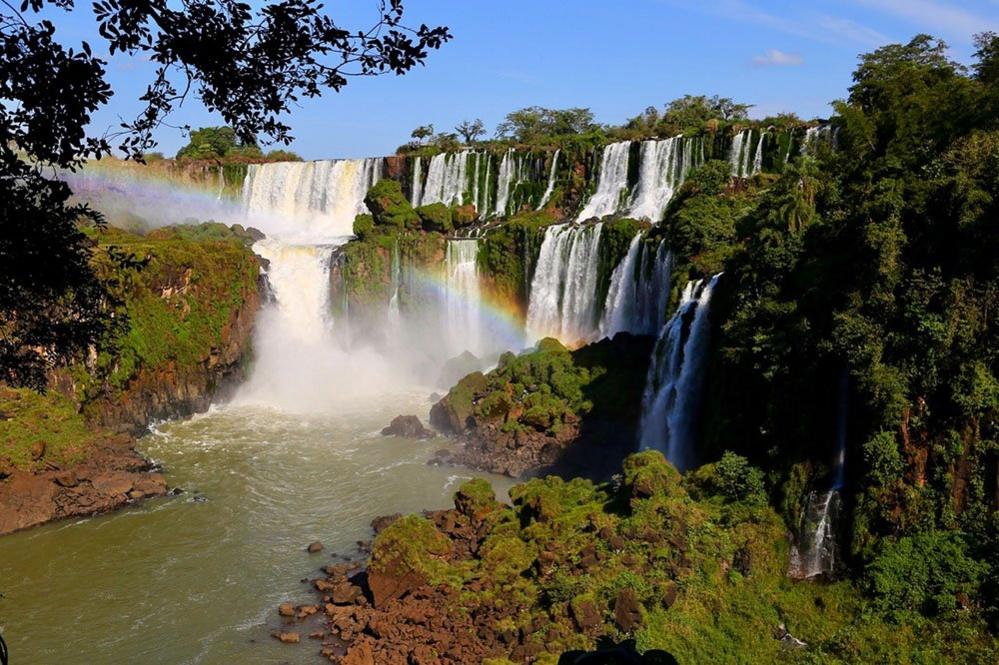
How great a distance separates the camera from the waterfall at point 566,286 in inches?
1132

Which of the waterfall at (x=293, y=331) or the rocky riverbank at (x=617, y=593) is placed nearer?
the rocky riverbank at (x=617, y=593)

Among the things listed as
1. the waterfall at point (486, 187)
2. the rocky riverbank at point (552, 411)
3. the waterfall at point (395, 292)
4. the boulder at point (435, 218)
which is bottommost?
the rocky riverbank at point (552, 411)

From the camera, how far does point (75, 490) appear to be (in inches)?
762

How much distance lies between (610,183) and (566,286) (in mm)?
7664

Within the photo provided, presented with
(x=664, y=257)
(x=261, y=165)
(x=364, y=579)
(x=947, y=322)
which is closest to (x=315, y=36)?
(x=947, y=322)

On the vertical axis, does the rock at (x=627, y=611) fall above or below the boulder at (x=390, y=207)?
below

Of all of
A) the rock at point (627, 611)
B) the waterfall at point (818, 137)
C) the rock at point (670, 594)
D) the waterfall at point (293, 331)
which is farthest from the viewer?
the waterfall at point (293, 331)

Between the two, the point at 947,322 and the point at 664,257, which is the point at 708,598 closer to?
the point at 947,322

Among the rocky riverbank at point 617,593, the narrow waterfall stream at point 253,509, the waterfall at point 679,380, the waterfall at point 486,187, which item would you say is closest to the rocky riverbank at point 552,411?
the narrow waterfall stream at point 253,509

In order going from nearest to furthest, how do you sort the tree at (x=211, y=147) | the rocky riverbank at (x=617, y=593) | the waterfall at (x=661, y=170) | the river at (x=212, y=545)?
the rocky riverbank at (x=617, y=593)
the river at (x=212, y=545)
the waterfall at (x=661, y=170)
the tree at (x=211, y=147)

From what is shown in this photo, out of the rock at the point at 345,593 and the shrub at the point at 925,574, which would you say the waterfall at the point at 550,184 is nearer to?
the rock at the point at 345,593

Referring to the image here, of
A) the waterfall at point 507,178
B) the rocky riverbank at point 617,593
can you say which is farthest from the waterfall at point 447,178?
the rocky riverbank at point 617,593

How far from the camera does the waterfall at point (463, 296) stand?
3303 cm

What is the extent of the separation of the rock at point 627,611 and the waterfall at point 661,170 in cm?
2146
